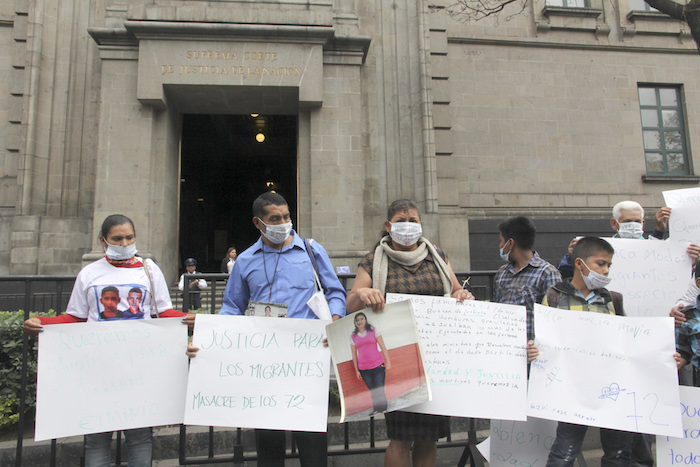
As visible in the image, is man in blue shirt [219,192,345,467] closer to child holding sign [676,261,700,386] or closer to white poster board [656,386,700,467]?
white poster board [656,386,700,467]

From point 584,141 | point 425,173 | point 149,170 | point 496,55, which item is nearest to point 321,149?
point 425,173

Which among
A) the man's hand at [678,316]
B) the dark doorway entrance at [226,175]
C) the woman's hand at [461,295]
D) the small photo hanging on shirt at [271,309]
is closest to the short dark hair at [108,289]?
the small photo hanging on shirt at [271,309]

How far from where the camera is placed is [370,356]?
2742 millimetres

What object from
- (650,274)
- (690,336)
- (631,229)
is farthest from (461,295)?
(631,229)

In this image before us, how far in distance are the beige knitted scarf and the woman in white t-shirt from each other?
1280 millimetres

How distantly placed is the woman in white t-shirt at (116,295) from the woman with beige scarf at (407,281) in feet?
4.15

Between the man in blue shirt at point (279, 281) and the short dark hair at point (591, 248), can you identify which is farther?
the short dark hair at point (591, 248)

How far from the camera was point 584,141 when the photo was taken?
532 inches

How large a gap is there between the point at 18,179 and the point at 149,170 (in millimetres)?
3135

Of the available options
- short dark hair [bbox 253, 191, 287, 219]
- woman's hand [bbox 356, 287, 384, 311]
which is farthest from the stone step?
short dark hair [bbox 253, 191, 287, 219]

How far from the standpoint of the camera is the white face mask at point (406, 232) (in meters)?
3.06

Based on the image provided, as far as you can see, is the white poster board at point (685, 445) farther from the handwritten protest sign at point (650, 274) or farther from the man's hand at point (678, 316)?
the handwritten protest sign at point (650, 274)

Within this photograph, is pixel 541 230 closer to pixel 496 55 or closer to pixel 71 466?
pixel 496 55

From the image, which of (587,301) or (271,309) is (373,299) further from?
(587,301)
